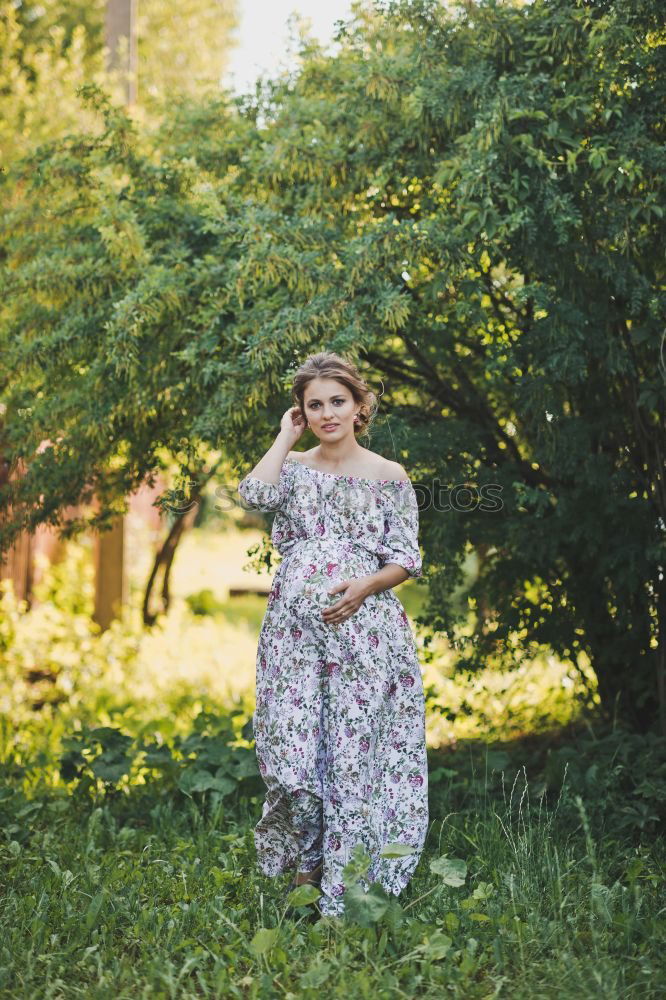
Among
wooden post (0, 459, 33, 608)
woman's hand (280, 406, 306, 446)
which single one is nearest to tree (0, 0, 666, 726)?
woman's hand (280, 406, 306, 446)

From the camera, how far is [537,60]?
4.15 metres

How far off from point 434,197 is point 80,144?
1842mm

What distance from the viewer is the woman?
11.0 ft

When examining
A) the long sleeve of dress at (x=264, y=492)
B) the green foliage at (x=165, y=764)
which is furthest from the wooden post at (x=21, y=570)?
the long sleeve of dress at (x=264, y=492)

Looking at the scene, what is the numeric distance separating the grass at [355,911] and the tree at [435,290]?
0.72 metres

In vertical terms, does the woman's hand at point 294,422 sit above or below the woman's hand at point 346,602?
above

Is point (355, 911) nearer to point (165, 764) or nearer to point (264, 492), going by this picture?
point (264, 492)

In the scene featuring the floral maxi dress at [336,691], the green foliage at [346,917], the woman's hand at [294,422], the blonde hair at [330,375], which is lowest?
the green foliage at [346,917]

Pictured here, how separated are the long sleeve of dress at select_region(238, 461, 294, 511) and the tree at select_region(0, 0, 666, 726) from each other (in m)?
0.68

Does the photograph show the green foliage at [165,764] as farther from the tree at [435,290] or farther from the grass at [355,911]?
the tree at [435,290]

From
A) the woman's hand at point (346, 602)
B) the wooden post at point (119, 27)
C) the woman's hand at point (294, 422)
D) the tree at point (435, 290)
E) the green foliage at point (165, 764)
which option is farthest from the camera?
the wooden post at point (119, 27)

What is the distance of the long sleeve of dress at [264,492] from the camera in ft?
11.1

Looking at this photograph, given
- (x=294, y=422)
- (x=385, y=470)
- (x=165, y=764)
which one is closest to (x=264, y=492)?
(x=294, y=422)

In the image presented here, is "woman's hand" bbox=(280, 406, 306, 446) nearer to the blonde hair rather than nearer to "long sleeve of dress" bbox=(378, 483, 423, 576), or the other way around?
the blonde hair
